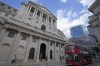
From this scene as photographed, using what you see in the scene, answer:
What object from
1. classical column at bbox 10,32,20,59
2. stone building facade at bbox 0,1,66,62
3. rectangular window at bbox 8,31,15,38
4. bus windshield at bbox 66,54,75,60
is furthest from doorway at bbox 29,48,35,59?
bus windshield at bbox 66,54,75,60

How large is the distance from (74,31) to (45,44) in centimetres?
11302

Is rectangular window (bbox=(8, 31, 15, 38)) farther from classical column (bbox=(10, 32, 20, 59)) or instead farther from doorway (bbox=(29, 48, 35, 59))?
doorway (bbox=(29, 48, 35, 59))

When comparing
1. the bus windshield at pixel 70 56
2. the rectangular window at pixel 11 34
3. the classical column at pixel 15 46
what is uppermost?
the rectangular window at pixel 11 34

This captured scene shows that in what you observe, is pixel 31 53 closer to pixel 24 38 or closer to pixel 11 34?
pixel 24 38

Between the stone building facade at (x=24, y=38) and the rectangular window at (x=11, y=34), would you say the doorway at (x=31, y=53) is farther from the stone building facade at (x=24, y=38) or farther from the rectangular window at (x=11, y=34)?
the rectangular window at (x=11, y=34)

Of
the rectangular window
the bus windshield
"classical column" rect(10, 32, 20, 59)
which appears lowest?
the bus windshield

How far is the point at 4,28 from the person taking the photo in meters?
15.9

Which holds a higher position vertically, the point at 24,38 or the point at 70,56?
the point at 24,38

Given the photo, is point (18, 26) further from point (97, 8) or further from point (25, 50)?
point (97, 8)

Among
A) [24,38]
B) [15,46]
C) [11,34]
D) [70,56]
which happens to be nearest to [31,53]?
[24,38]

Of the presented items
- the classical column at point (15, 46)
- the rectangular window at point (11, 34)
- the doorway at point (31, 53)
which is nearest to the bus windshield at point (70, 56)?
the doorway at point (31, 53)

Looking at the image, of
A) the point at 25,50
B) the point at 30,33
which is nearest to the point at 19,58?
the point at 25,50

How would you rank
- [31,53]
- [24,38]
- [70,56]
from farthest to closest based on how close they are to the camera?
[31,53], [24,38], [70,56]

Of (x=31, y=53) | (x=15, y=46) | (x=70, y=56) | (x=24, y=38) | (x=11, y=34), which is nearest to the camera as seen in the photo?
(x=70, y=56)
